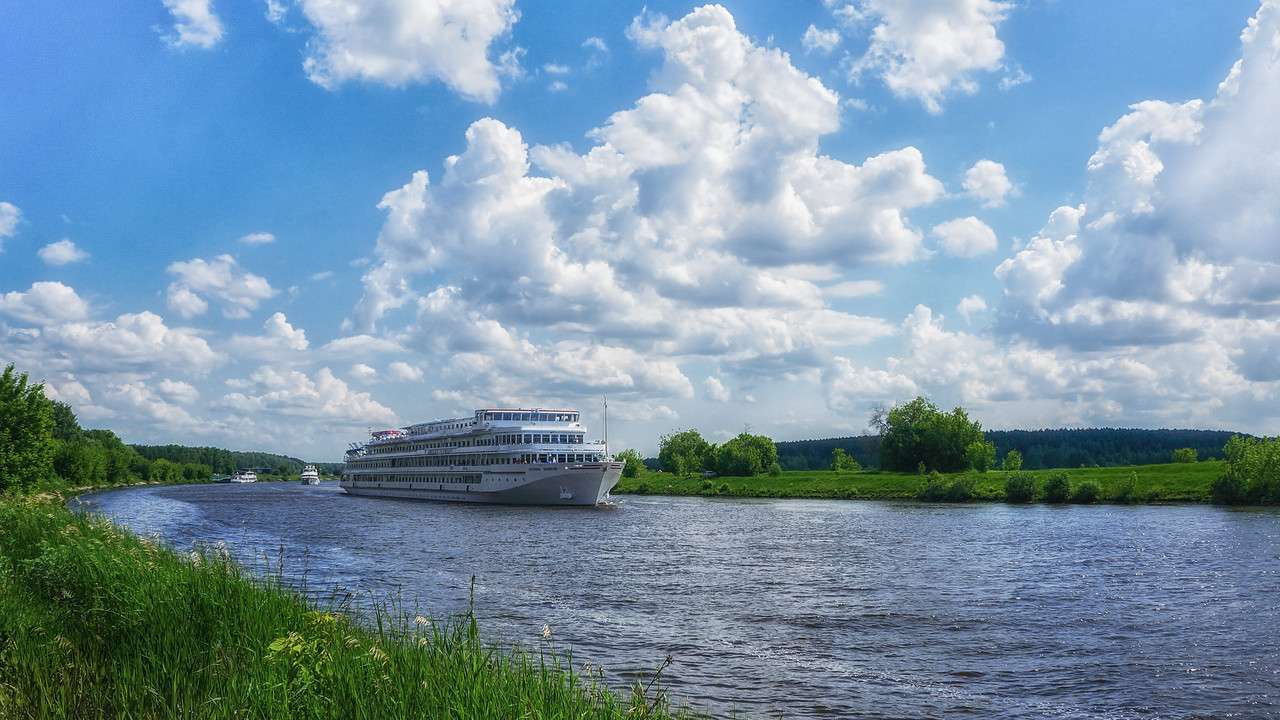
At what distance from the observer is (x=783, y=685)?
1608 cm

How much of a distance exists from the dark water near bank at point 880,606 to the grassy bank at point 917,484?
28942 millimetres

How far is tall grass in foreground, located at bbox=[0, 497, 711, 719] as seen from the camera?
27.5ft

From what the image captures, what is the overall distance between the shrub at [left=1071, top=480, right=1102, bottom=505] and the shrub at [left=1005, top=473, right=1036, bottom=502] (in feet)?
17.5

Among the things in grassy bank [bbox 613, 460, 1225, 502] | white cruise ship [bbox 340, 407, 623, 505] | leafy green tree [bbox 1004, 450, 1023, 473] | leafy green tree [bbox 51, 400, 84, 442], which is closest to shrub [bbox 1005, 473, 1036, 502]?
grassy bank [bbox 613, 460, 1225, 502]

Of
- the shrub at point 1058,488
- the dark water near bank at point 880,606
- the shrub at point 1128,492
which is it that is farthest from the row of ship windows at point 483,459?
the shrub at point 1128,492

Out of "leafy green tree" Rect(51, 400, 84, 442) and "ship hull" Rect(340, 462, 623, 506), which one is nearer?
"ship hull" Rect(340, 462, 623, 506)

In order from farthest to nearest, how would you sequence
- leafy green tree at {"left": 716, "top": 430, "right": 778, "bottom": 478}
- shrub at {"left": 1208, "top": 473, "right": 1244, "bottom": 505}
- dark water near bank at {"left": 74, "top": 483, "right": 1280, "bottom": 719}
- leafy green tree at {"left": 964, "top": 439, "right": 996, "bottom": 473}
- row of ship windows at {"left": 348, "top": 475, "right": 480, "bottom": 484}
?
1. leafy green tree at {"left": 716, "top": 430, "right": 778, "bottom": 478}
2. leafy green tree at {"left": 964, "top": 439, "right": 996, "bottom": 473}
3. row of ship windows at {"left": 348, "top": 475, "right": 480, "bottom": 484}
4. shrub at {"left": 1208, "top": 473, "right": 1244, "bottom": 505}
5. dark water near bank at {"left": 74, "top": 483, "right": 1280, "bottom": 719}

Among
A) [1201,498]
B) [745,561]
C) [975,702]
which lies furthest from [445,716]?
[1201,498]

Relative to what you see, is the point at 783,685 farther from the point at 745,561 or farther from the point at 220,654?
the point at 745,561

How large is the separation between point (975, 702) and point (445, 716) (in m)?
11.5

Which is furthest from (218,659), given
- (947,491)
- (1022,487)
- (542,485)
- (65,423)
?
(65,423)

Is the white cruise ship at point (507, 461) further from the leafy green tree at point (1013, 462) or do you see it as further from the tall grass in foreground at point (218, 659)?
the leafy green tree at point (1013, 462)

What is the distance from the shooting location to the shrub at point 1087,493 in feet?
274

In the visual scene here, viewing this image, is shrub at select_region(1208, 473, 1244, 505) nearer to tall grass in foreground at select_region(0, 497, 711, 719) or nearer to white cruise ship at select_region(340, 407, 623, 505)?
white cruise ship at select_region(340, 407, 623, 505)
